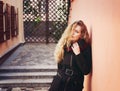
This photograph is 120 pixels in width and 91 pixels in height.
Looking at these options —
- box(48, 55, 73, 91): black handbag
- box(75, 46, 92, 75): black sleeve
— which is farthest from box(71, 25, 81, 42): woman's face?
box(48, 55, 73, 91): black handbag

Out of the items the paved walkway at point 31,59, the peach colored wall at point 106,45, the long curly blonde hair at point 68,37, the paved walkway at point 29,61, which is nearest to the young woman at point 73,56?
the long curly blonde hair at point 68,37

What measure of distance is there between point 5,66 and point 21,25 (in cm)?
433

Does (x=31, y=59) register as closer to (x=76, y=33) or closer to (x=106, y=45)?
(x=76, y=33)

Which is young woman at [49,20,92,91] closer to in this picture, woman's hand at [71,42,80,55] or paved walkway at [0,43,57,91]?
woman's hand at [71,42,80,55]

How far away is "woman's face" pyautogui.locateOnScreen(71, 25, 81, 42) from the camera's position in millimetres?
2932

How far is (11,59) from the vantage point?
23.4 feet

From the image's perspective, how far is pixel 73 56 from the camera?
2936 mm

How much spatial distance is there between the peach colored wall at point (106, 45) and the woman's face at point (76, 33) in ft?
0.56

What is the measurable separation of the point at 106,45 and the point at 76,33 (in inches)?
29.6

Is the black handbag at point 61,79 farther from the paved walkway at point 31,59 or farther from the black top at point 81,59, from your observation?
the paved walkway at point 31,59

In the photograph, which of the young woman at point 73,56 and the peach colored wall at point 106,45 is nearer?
the peach colored wall at point 106,45

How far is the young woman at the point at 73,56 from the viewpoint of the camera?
9.50ft

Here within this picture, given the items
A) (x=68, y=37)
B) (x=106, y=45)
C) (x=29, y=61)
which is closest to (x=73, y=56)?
(x=68, y=37)

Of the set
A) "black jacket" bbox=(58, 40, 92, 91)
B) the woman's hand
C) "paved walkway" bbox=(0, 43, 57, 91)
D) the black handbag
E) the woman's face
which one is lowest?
"paved walkway" bbox=(0, 43, 57, 91)
